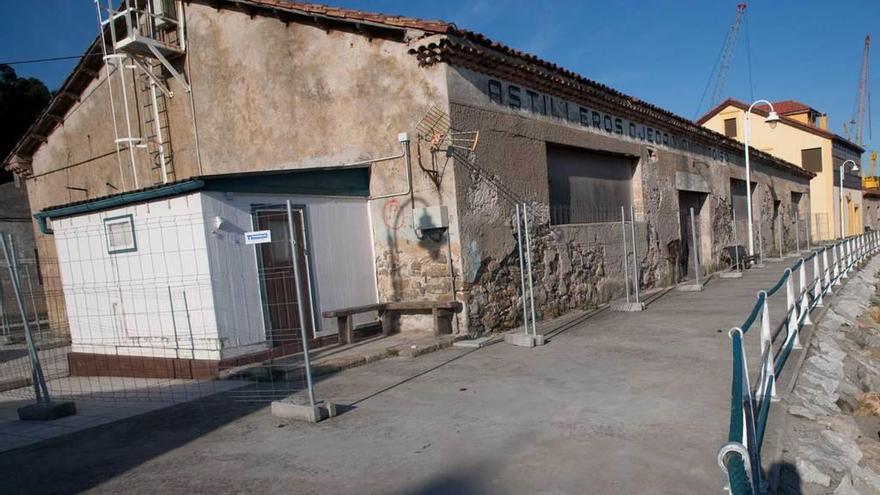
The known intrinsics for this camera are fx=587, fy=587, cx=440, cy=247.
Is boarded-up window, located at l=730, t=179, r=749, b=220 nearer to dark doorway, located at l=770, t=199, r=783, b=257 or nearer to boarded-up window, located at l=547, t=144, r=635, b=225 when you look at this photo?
dark doorway, located at l=770, t=199, r=783, b=257

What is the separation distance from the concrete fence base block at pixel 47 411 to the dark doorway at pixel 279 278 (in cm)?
250

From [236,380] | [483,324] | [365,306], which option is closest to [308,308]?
[365,306]

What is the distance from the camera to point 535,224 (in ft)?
34.3

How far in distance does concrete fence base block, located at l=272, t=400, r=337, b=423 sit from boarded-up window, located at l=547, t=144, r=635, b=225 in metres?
6.80

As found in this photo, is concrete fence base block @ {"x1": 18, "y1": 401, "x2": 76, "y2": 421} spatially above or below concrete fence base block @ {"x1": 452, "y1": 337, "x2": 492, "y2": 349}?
above

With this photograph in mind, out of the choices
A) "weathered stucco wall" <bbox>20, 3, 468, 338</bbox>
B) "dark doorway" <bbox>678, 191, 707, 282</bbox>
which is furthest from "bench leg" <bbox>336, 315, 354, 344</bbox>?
"dark doorway" <bbox>678, 191, 707, 282</bbox>

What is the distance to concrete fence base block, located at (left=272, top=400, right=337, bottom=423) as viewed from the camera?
211 inches

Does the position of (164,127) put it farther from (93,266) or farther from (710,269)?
(710,269)

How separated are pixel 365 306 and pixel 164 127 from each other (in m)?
7.26

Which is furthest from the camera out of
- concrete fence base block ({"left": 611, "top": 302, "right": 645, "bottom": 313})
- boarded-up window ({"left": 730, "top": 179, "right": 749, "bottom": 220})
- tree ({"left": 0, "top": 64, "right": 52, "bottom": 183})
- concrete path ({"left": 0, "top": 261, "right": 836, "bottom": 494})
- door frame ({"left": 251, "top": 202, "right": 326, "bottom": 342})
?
tree ({"left": 0, "top": 64, "right": 52, "bottom": 183})

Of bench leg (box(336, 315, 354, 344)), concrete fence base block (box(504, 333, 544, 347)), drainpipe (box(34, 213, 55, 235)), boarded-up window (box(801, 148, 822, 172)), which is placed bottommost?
concrete fence base block (box(504, 333, 544, 347))

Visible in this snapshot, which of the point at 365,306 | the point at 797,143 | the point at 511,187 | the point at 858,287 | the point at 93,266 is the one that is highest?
the point at 797,143

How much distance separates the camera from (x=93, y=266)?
8.88m

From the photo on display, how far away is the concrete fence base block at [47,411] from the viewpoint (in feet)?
20.8
